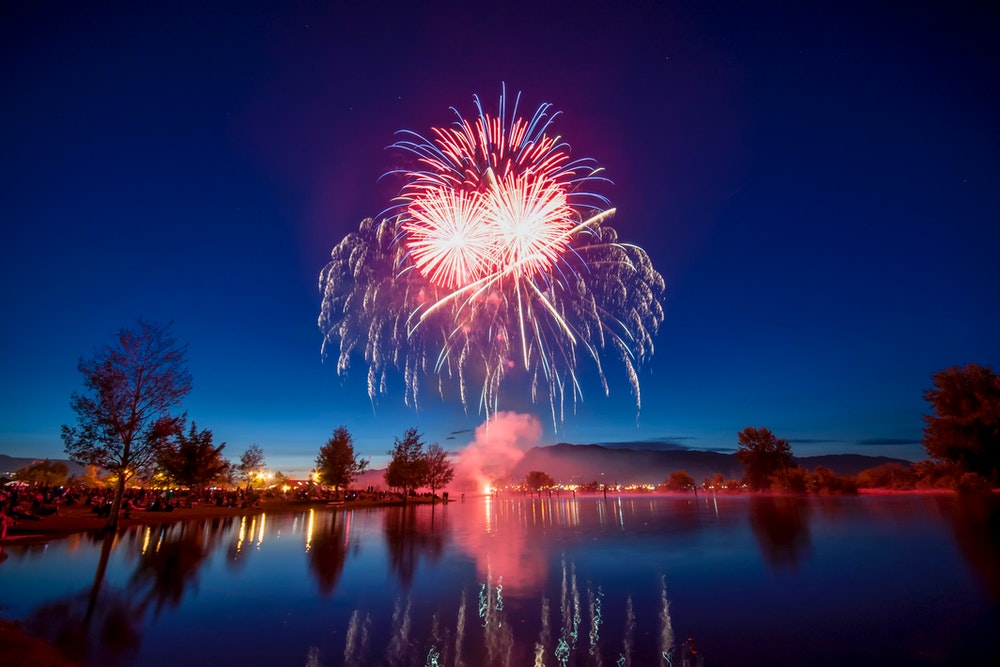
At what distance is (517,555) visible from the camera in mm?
19562

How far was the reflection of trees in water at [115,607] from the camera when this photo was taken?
8.08 m

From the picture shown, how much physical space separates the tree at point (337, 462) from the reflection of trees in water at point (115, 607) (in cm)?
5254

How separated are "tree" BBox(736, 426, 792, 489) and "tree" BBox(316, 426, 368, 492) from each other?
82.9 meters

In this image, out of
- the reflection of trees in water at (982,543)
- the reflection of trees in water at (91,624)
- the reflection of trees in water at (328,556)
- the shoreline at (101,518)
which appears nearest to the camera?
the reflection of trees in water at (91,624)

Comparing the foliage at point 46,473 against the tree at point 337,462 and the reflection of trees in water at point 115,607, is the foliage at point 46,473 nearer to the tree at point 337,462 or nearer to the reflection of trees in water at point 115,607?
the tree at point 337,462

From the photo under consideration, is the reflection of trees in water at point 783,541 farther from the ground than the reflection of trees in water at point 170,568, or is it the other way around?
the reflection of trees in water at point 170,568

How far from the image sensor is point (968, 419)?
57875 millimetres

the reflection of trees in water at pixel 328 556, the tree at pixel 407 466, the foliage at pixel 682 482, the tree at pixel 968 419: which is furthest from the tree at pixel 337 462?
the foliage at pixel 682 482

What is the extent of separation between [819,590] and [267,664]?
14.7 m

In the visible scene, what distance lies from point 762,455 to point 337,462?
87724 mm

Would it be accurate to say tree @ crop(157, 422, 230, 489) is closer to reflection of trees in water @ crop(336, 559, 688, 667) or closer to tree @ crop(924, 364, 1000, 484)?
reflection of trees in water @ crop(336, 559, 688, 667)

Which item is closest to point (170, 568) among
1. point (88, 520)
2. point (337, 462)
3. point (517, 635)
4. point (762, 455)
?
point (517, 635)

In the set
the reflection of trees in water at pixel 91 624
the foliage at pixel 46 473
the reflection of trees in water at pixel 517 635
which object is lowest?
the reflection of trees in water at pixel 517 635

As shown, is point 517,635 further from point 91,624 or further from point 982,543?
point 982,543
